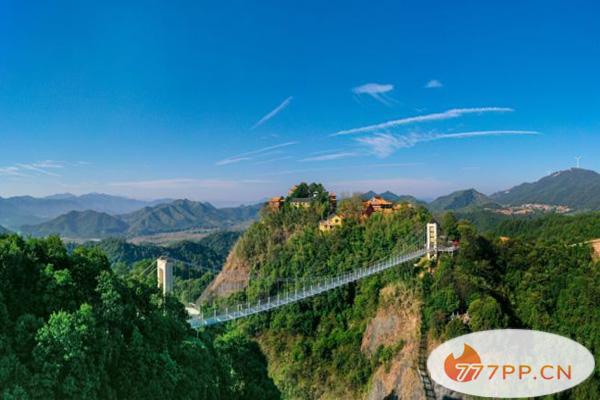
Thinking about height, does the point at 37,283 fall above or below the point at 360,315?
above

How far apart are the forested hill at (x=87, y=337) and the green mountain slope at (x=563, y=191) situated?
105877mm

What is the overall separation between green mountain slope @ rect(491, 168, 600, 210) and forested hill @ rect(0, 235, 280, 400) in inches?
4168

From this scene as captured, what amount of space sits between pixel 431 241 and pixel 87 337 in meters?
13.0

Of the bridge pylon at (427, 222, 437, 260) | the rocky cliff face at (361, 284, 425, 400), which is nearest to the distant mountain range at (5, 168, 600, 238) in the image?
the bridge pylon at (427, 222, 437, 260)

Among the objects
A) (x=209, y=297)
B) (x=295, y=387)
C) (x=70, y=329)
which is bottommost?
(x=295, y=387)

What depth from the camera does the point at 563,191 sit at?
430 ft

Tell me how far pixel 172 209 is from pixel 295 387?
152690 millimetres

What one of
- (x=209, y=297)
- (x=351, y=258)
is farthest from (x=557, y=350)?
(x=209, y=297)

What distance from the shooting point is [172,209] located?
526 feet

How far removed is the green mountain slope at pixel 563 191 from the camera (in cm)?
11088

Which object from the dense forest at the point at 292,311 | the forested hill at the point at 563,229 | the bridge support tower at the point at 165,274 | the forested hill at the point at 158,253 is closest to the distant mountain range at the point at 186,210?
the forested hill at the point at 158,253

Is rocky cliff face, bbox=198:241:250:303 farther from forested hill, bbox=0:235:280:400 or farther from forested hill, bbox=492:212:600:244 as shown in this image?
forested hill, bbox=0:235:280:400

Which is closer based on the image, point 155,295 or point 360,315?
point 155,295

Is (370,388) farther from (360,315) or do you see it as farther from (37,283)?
(37,283)
